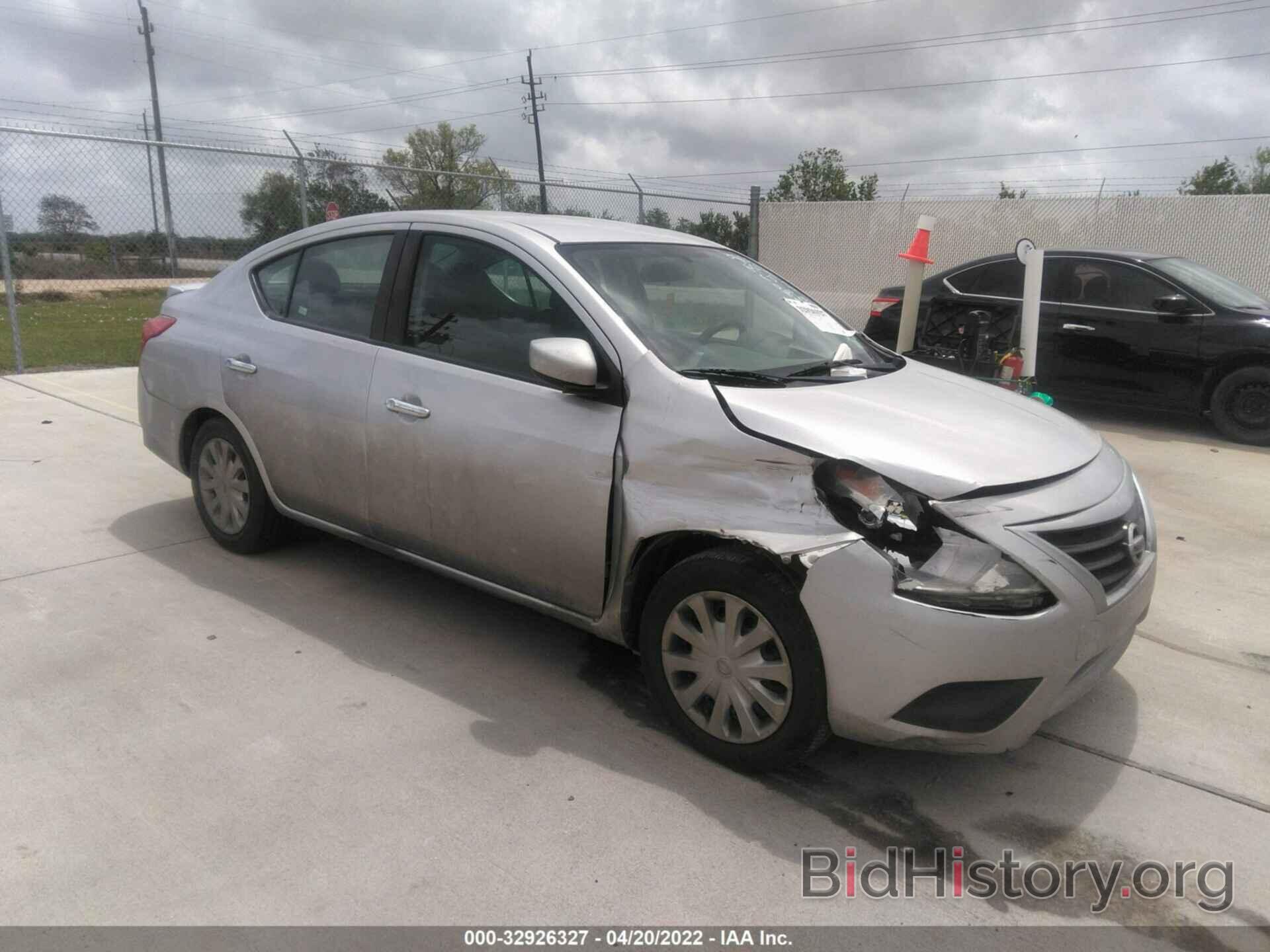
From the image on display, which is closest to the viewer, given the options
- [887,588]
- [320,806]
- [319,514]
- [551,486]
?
[887,588]

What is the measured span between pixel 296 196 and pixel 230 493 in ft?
22.2

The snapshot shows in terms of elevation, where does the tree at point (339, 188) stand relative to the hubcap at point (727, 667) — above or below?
above

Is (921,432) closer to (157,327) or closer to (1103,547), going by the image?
(1103,547)

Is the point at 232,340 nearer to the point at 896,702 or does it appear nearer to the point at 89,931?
the point at 89,931

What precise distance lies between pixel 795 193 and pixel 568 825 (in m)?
37.0

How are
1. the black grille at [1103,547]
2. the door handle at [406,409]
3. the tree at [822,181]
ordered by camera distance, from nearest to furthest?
the black grille at [1103,547], the door handle at [406,409], the tree at [822,181]

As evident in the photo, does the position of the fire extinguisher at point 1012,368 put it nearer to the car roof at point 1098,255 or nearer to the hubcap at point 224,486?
the car roof at point 1098,255

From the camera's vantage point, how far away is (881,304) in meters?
9.76

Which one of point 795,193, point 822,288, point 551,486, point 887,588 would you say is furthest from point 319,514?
point 795,193

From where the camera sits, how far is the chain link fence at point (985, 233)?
38.3 ft

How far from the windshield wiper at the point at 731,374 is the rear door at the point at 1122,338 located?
6262 mm

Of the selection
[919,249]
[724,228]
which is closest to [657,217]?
[724,228]

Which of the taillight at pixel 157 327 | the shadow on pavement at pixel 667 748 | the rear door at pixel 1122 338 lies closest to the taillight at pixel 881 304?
the rear door at pixel 1122 338

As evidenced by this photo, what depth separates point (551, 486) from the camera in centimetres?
323
